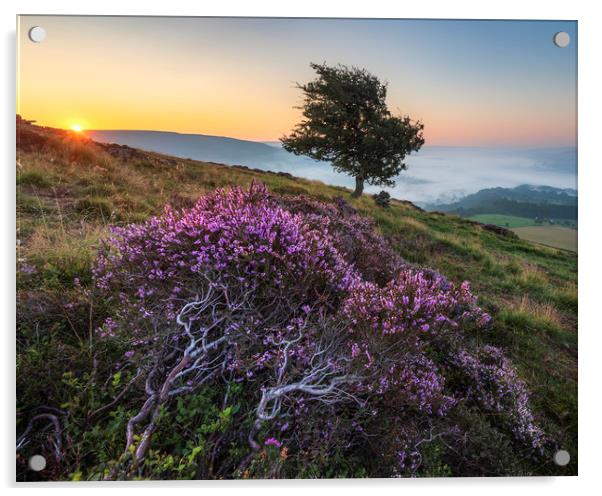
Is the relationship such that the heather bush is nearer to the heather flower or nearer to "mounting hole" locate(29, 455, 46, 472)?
the heather flower

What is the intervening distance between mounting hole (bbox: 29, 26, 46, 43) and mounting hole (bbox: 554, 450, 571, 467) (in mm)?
5529

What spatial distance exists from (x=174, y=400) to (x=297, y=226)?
4.93 ft

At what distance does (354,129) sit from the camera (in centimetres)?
394

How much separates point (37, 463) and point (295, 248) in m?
2.42

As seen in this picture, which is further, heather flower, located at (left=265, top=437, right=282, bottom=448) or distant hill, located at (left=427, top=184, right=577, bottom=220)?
distant hill, located at (left=427, top=184, right=577, bottom=220)

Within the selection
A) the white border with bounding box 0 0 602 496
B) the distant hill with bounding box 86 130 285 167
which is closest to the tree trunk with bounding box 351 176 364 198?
the distant hill with bounding box 86 130 285 167

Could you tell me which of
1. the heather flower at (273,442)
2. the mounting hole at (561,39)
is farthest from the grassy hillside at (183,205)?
the mounting hole at (561,39)

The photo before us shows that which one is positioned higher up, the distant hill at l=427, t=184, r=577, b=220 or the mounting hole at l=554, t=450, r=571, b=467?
the distant hill at l=427, t=184, r=577, b=220

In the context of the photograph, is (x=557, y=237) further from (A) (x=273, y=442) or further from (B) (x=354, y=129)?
(A) (x=273, y=442)

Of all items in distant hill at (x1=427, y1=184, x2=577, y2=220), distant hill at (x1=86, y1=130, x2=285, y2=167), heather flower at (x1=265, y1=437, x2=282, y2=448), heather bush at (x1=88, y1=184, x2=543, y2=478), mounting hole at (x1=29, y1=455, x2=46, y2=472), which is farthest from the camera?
distant hill at (x1=427, y1=184, x2=577, y2=220)

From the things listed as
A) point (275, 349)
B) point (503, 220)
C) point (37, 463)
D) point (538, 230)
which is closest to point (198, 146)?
point (275, 349)

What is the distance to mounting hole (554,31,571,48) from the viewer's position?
3824 millimetres

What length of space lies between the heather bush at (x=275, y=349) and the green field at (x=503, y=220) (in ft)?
3.62
